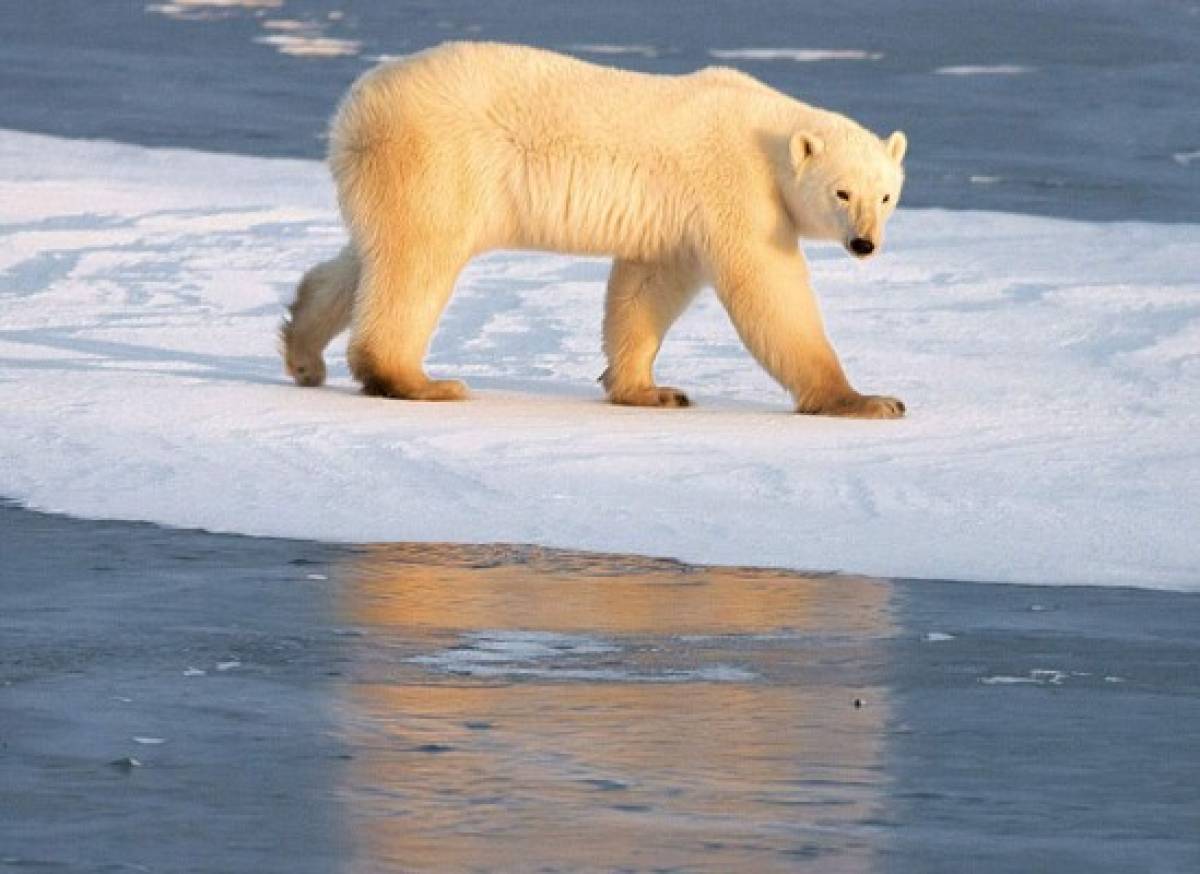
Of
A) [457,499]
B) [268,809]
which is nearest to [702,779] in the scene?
[268,809]

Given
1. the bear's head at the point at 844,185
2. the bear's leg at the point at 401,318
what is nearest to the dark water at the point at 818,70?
the bear's head at the point at 844,185

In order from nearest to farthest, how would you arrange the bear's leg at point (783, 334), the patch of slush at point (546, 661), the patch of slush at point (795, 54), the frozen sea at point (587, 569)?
1. the frozen sea at point (587, 569)
2. the patch of slush at point (546, 661)
3. the bear's leg at point (783, 334)
4. the patch of slush at point (795, 54)

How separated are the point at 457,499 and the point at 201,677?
2.06 m

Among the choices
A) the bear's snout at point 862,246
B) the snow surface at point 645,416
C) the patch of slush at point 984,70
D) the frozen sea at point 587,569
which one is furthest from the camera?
the patch of slush at point 984,70

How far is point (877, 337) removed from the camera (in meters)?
10.6

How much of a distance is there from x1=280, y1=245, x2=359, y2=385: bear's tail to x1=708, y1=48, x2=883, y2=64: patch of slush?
12.4m

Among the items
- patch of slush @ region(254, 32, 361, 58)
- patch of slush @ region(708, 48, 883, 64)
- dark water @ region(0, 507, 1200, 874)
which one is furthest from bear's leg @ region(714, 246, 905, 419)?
patch of slush @ region(254, 32, 361, 58)

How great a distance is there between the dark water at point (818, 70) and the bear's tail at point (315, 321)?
589 centimetres

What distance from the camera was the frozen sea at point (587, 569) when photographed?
4469 millimetres

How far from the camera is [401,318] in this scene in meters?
8.98

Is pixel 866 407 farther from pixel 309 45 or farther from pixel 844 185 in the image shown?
pixel 309 45

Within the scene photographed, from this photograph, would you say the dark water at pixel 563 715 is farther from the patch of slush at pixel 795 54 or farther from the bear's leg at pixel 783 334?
the patch of slush at pixel 795 54

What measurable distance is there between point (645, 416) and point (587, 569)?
233cm

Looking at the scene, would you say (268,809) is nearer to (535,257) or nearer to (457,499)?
(457,499)
